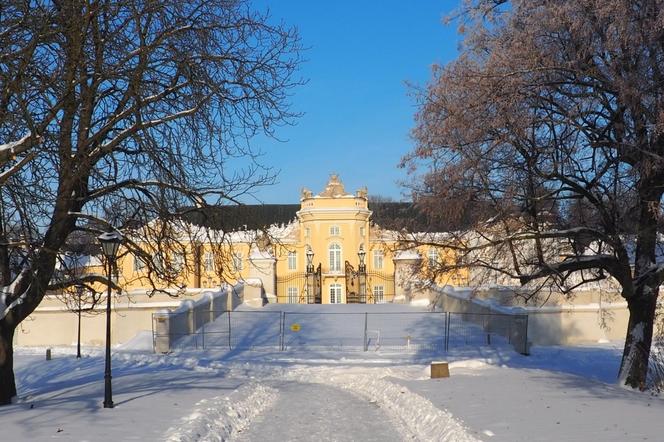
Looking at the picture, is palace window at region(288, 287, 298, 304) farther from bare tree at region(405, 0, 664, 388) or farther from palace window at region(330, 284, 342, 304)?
bare tree at region(405, 0, 664, 388)

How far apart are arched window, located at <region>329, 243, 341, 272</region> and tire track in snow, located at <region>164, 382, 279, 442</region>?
42802 millimetres

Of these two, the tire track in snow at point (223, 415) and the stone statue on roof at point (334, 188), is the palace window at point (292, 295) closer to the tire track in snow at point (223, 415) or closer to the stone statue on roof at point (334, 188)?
the stone statue on roof at point (334, 188)

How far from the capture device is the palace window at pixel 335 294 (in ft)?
183

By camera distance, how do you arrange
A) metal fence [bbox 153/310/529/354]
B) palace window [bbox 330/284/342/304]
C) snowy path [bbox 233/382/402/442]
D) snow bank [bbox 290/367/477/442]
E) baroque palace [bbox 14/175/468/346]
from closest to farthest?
snow bank [bbox 290/367/477/442]
snowy path [bbox 233/382/402/442]
metal fence [bbox 153/310/529/354]
baroque palace [bbox 14/175/468/346]
palace window [bbox 330/284/342/304]

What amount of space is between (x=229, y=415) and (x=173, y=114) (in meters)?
4.62

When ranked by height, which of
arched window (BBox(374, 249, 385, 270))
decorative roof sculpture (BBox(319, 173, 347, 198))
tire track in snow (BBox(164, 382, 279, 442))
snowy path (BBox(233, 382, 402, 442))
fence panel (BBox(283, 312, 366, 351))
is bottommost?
snowy path (BBox(233, 382, 402, 442))

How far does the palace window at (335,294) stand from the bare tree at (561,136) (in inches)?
1601

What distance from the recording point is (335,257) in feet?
188

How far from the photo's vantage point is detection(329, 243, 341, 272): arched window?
57375mm

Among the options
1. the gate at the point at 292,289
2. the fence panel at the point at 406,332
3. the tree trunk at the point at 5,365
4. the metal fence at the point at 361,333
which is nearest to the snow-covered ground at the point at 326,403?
the tree trunk at the point at 5,365

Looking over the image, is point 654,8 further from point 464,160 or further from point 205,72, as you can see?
point 205,72

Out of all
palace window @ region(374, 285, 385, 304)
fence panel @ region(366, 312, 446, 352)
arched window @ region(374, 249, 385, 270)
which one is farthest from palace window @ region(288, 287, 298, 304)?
fence panel @ region(366, 312, 446, 352)

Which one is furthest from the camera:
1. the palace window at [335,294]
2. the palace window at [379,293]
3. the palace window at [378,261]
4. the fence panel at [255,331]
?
the palace window at [378,261]

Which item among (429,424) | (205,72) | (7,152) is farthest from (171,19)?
(429,424)
